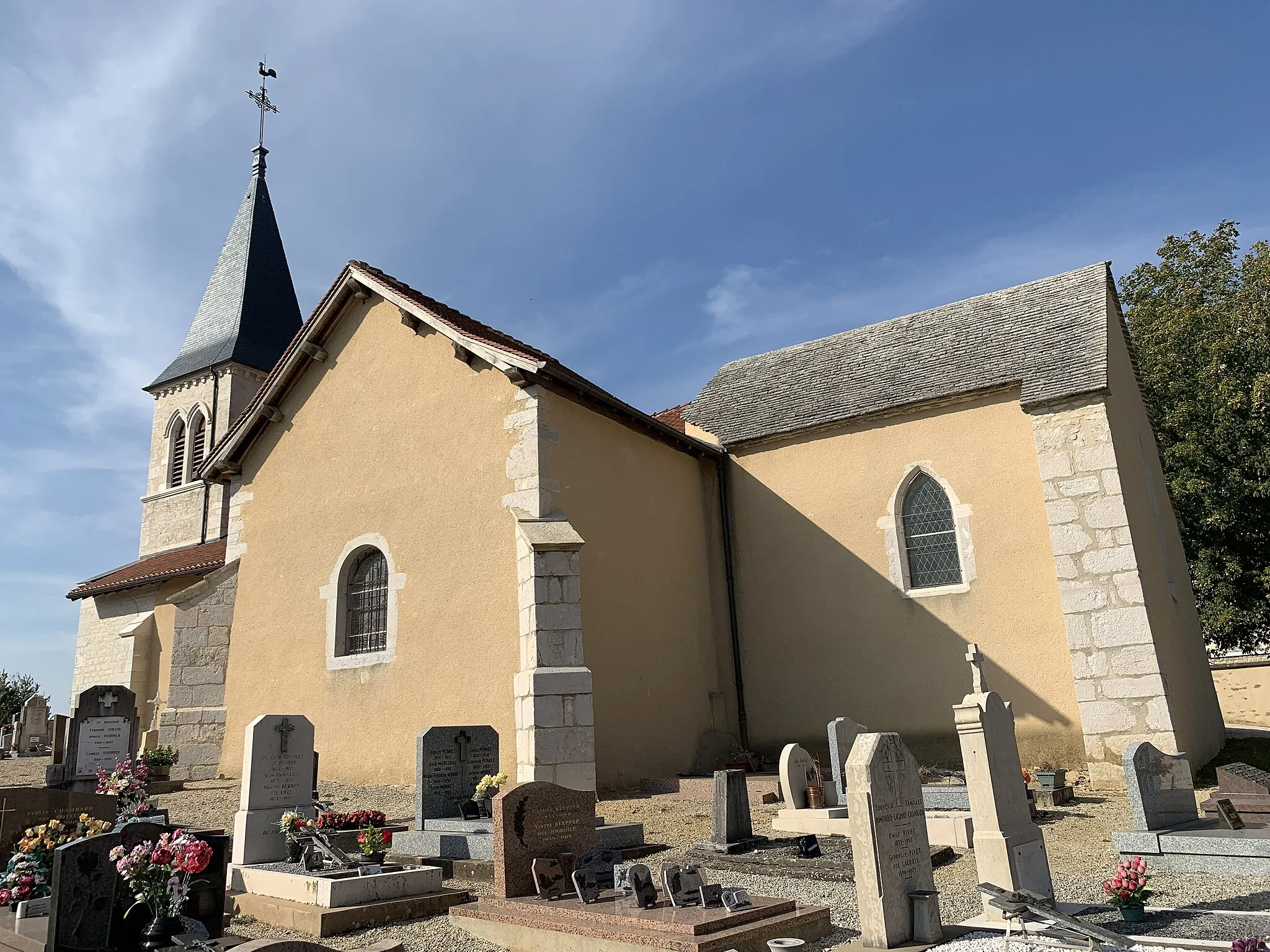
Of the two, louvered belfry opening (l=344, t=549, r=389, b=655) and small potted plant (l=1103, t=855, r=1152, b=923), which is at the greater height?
louvered belfry opening (l=344, t=549, r=389, b=655)

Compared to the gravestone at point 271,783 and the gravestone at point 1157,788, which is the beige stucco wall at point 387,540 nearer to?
the gravestone at point 271,783

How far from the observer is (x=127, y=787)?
9.90 meters

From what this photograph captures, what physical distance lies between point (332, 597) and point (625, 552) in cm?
478

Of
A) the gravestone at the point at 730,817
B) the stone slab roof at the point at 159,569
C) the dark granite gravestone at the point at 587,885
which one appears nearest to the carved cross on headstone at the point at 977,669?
the gravestone at the point at 730,817

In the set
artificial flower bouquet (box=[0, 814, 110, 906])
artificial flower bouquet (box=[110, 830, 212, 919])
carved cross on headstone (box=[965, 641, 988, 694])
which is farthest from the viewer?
carved cross on headstone (box=[965, 641, 988, 694])

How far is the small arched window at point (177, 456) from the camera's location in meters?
30.5

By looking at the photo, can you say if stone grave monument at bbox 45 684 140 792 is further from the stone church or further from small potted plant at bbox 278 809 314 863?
small potted plant at bbox 278 809 314 863

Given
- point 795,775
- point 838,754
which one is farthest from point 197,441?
point 838,754

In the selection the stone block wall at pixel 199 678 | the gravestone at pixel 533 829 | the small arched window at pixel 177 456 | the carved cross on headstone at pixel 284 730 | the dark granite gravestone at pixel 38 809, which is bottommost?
the gravestone at pixel 533 829

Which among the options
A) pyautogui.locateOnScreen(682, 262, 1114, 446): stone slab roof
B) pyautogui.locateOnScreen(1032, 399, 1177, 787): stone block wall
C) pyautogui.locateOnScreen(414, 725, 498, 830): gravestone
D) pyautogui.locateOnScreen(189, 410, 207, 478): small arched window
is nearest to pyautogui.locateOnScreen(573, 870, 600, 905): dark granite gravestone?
pyautogui.locateOnScreen(414, 725, 498, 830): gravestone

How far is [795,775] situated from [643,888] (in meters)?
4.56

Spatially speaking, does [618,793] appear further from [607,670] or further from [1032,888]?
[1032,888]

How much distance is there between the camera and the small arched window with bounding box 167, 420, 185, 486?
100ft

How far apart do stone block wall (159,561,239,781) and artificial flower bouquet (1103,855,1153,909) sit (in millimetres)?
13390
